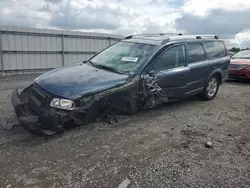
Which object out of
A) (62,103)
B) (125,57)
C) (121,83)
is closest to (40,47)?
(125,57)

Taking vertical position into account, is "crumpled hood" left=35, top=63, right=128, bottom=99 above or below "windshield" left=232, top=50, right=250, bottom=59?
below

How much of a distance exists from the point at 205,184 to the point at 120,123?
2.08 metres

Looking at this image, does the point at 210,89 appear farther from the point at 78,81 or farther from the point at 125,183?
the point at 125,183

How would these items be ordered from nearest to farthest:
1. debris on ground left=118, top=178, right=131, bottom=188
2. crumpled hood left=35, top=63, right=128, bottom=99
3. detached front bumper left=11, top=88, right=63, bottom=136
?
debris on ground left=118, top=178, right=131, bottom=188 → detached front bumper left=11, top=88, right=63, bottom=136 → crumpled hood left=35, top=63, right=128, bottom=99

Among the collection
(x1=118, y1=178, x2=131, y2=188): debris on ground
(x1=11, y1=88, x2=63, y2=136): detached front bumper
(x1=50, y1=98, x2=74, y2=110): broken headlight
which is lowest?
(x1=118, y1=178, x2=131, y2=188): debris on ground

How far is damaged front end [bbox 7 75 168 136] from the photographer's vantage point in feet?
11.5

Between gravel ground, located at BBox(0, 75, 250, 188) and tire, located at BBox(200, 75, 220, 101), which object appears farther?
tire, located at BBox(200, 75, 220, 101)

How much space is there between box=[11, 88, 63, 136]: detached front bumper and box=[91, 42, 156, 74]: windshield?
1701mm

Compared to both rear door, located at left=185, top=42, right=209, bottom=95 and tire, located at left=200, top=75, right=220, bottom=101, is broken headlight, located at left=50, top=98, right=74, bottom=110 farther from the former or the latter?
tire, located at left=200, top=75, right=220, bottom=101

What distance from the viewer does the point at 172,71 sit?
16.8ft

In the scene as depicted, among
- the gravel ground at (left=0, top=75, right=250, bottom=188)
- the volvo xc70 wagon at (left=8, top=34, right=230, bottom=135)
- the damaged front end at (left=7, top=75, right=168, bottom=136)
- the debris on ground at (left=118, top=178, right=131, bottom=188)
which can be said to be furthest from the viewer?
the volvo xc70 wagon at (left=8, top=34, right=230, bottom=135)

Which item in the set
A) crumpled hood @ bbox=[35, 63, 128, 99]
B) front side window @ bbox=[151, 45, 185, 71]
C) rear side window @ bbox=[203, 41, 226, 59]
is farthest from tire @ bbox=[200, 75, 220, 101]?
crumpled hood @ bbox=[35, 63, 128, 99]

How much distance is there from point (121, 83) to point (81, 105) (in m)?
0.87

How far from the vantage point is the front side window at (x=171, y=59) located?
16.0 feet
